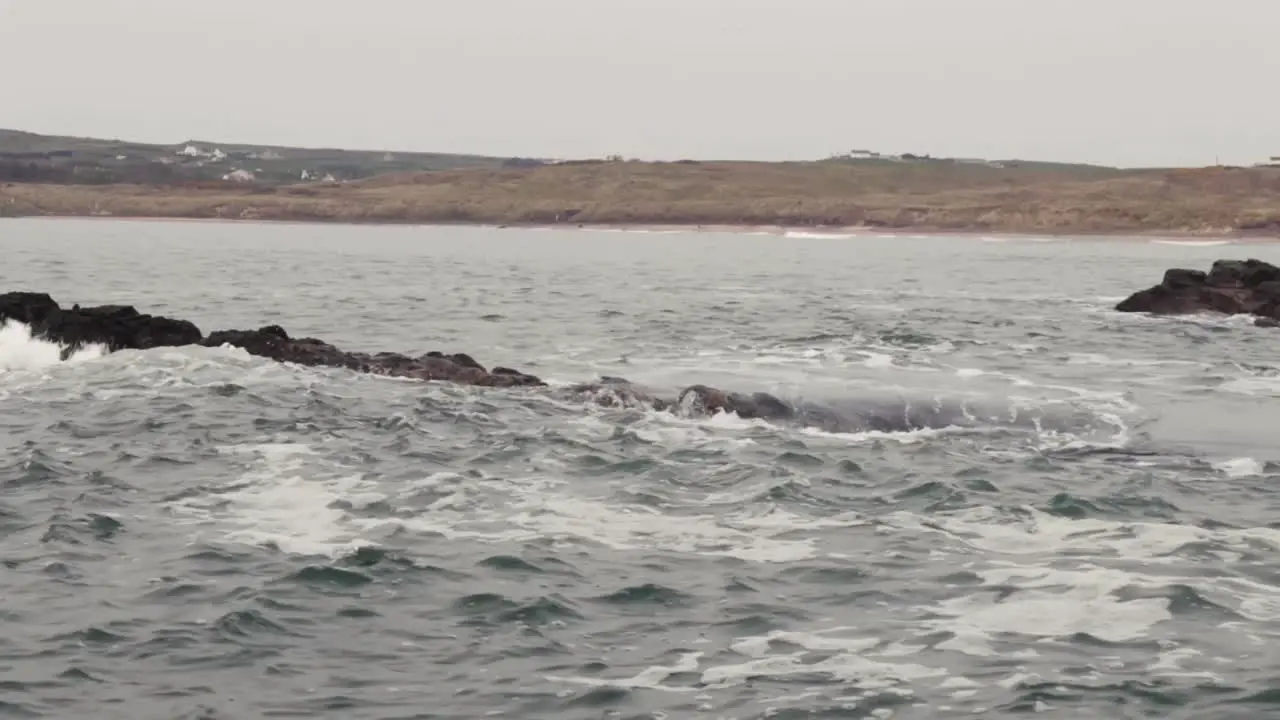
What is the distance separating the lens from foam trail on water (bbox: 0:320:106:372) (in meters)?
29.9

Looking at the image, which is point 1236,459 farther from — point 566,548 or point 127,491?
point 127,491

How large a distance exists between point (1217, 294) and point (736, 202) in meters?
115

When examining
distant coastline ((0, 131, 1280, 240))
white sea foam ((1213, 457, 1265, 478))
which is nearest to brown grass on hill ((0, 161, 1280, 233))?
distant coastline ((0, 131, 1280, 240))

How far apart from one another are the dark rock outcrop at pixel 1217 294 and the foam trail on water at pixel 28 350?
107ft

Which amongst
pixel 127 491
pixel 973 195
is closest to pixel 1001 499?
pixel 127 491

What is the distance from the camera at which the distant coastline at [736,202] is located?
132 meters

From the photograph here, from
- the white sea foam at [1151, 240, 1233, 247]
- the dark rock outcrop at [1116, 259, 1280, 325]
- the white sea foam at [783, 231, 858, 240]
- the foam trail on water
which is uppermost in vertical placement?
the white sea foam at [1151, 240, 1233, 247]

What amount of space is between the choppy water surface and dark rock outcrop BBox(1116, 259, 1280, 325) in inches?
470

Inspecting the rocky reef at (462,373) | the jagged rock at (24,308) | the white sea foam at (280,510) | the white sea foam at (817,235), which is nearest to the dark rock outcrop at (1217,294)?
the rocky reef at (462,373)

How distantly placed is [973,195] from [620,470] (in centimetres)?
14688

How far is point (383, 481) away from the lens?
1900 cm

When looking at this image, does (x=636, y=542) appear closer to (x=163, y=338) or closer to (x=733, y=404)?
(x=733, y=404)

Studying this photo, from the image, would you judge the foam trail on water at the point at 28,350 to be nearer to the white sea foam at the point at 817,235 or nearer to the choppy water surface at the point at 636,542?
the choppy water surface at the point at 636,542

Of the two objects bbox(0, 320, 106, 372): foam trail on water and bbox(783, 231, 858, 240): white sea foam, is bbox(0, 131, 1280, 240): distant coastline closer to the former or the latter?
bbox(783, 231, 858, 240): white sea foam
